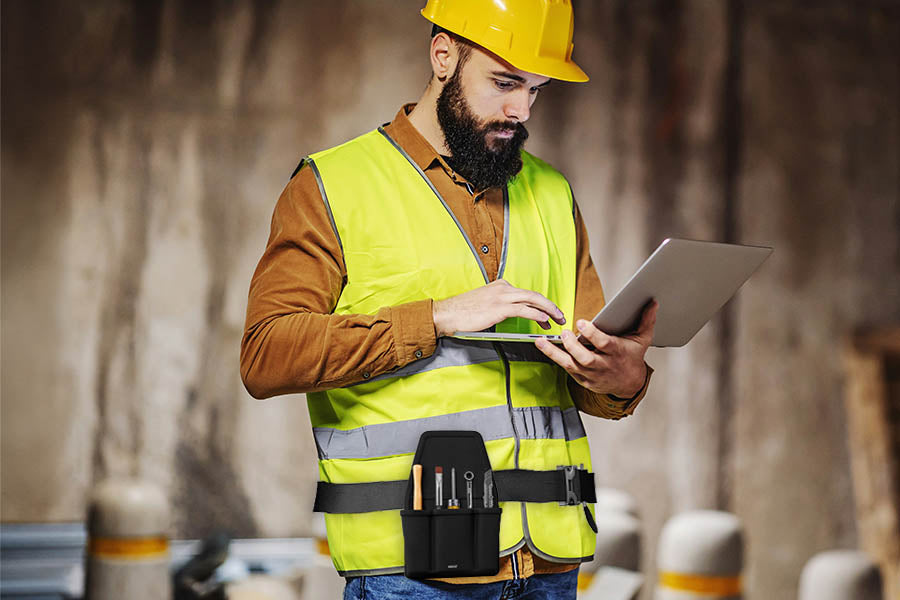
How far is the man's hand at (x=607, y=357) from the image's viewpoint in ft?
7.04

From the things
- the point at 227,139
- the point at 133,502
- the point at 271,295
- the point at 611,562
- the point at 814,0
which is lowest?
the point at 611,562

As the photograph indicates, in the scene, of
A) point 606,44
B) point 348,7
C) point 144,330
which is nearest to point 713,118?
point 606,44

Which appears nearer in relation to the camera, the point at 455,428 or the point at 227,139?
the point at 455,428

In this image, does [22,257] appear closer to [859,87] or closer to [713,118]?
[713,118]

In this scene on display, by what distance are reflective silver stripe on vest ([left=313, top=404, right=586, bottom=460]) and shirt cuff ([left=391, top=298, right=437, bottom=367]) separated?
15 cm

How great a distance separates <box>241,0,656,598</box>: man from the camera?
2111 millimetres

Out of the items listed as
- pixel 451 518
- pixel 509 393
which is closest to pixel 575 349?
pixel 509 393

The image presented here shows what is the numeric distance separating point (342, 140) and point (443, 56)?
11.5 ft

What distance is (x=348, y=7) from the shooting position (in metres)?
5.85

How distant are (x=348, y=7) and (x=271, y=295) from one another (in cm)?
400

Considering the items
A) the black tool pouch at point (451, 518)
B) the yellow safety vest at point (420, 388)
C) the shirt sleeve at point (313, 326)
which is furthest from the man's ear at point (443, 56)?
the black tool pouch at point (451, 518)

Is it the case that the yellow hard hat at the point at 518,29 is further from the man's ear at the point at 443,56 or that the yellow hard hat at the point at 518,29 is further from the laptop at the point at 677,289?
the laptop at the point at 677,289

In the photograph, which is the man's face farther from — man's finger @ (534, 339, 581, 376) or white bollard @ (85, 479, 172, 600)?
white bollard @ (85, 479, 172, 600)

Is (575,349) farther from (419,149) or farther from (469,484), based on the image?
(419,149)
